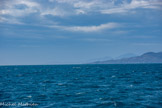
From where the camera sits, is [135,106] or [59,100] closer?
[135,106]

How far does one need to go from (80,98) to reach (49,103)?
16.8 feet

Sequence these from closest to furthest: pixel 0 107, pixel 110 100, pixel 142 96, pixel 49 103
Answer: pixel 0 107, pixel 49 103, pixel 110 100, pixel 142 96

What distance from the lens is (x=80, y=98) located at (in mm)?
31453

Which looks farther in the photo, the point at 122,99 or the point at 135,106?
the point at 122,99

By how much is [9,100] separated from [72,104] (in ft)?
30.4

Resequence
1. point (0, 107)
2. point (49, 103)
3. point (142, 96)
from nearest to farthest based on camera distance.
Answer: point (0, 107) → point (49, 103) → point (142, 96)

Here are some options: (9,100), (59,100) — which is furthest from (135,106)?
(9,100)

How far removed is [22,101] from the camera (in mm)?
29750

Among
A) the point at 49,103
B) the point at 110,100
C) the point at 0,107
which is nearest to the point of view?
the point at 0,107

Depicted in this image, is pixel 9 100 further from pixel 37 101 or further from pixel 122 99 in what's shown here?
pixel 122 99

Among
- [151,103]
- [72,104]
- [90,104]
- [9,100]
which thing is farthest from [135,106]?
[9,100]

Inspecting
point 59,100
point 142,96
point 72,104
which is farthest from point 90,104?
point 142,96

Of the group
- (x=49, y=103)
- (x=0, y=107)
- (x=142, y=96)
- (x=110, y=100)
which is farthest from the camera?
(x=142, y=96)

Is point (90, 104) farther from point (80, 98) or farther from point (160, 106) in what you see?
point (160, 106)
